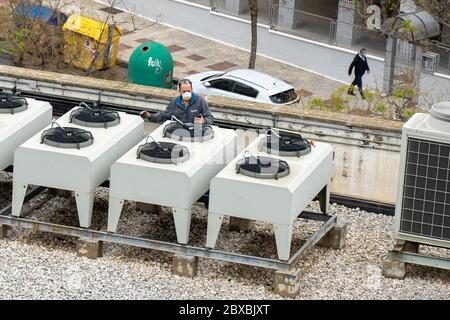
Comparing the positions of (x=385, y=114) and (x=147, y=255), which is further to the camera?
(x=385, y=114)

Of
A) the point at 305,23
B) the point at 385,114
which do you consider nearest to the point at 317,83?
the point at 305,23

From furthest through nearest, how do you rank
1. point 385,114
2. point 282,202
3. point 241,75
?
point 241,75
point 385,114
point 282,202

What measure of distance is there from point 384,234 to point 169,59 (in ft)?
51.6

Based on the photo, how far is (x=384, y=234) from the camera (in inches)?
694

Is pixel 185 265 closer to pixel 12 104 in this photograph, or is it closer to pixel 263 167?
pixel 263 167

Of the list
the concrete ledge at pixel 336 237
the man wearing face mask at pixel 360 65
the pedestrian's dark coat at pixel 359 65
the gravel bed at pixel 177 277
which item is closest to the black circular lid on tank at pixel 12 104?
the gravel bed at pixel 177 277

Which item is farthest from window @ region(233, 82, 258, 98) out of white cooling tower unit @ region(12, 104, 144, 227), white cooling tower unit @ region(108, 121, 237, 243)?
white cooling tower unit @ region(108, 121, 237, 243)

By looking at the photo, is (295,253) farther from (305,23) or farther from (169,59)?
(305,23)

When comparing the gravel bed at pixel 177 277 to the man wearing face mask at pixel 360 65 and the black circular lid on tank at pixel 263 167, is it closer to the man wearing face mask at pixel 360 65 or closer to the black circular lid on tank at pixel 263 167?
the black circular lid on tank at pixel 263 167

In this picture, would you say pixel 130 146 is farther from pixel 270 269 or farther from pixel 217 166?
pixel 270 269

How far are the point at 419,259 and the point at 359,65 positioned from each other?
1767 centimetres

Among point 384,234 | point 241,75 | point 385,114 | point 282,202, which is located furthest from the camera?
point 241,75

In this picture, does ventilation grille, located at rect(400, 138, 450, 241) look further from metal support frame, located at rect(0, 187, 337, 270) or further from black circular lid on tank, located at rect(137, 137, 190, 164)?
black circular lid on tank, located at rect(137, 137, 190, 164)

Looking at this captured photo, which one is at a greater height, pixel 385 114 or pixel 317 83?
pixel 385 114
